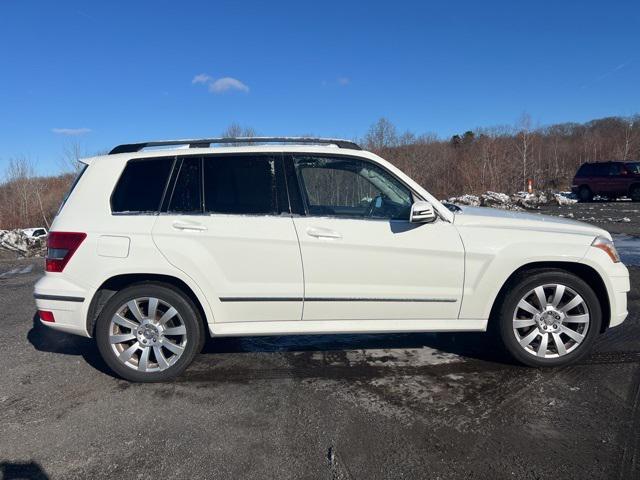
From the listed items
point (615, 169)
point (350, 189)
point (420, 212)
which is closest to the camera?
point (420, 212)

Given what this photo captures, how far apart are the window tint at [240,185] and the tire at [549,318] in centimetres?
215

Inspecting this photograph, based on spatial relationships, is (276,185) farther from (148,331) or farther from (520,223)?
(520,223)

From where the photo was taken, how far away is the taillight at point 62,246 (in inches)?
139

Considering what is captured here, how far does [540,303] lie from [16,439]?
4007mm

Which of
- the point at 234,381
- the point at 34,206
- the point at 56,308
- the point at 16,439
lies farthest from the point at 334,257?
the point at 34,206

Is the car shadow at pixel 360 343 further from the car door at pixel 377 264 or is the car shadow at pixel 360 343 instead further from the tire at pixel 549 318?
the car door at pixel 377 264

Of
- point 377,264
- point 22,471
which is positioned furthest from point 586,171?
point 22,471

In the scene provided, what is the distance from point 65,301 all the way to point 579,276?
4309mm

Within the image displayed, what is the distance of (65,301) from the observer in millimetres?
3539

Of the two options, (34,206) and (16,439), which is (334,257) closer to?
(16,439)

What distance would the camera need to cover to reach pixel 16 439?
292 cm

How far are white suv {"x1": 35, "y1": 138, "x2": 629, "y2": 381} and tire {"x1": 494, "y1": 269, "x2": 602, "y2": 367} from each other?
0.03 feet

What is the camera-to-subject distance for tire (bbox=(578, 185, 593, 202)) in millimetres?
21953

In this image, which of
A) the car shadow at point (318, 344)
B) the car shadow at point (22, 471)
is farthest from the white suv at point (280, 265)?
the car shadow at point (22, 471)
